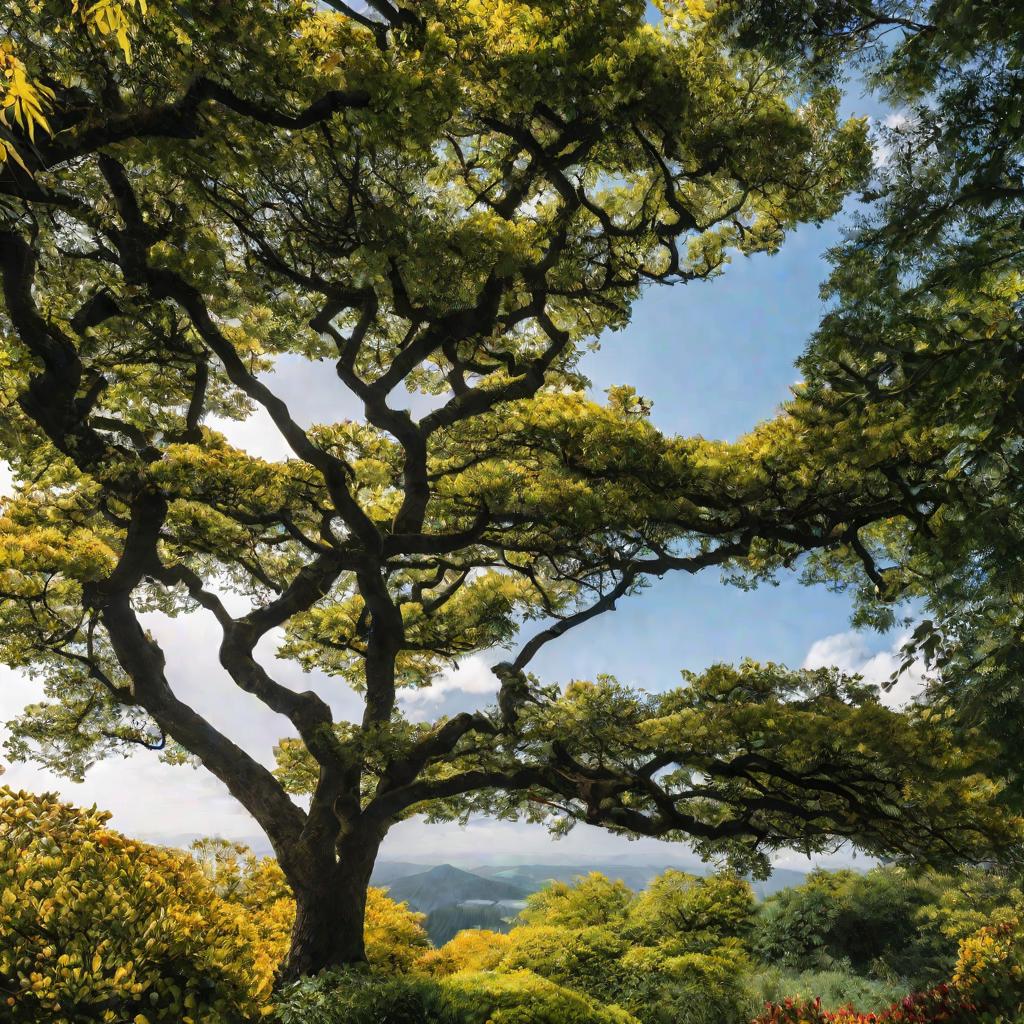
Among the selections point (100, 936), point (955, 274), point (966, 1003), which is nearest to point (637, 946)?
point (966, 1003)

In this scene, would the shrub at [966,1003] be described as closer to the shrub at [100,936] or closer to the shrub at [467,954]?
the shrub at [467,954]

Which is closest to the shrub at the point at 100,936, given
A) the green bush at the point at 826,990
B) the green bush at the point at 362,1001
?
the green bush at the point at 362,1001

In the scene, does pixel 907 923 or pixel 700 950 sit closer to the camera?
pixel 700 950

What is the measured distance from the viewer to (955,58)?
3.55 m

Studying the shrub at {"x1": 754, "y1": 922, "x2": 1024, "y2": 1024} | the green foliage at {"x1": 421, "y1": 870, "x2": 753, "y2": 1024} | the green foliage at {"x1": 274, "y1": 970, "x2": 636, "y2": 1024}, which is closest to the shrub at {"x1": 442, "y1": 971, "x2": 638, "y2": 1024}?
the green foliage at {"x1": 274, "y1": 970, "x2": 636, "y2": 1024}

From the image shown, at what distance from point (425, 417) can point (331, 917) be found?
582 cm

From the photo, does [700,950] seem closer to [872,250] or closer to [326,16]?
[872,250]

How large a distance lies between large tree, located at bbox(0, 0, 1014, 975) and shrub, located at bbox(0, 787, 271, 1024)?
3822mm

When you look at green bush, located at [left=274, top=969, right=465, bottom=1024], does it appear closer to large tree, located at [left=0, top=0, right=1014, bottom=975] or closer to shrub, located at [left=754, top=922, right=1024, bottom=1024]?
large tree, located at [left=0, top=0, right=1014, bottom=975]

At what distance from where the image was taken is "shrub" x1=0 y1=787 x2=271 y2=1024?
337 cm

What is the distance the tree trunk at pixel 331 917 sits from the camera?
25.8 feet

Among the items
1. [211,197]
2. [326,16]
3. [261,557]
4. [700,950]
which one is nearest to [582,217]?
[326,16]

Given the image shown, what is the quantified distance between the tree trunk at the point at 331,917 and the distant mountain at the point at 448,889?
91.5 ft

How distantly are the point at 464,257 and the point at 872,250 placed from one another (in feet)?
11.3
